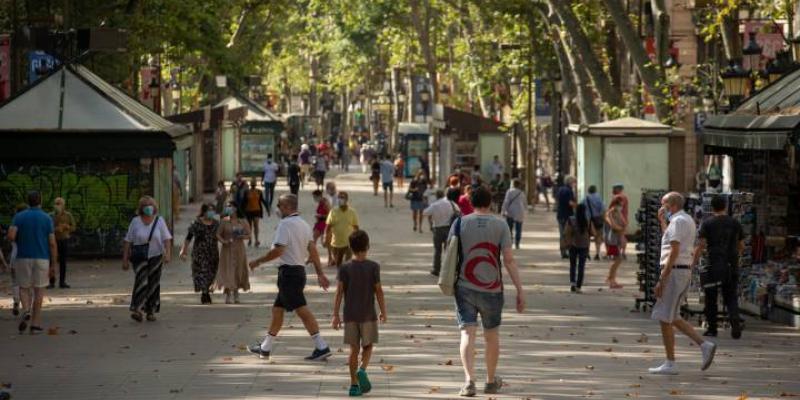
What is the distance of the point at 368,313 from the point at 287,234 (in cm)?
210

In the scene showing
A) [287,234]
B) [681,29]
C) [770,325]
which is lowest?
[770,325]

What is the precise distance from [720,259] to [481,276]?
5.51 meters

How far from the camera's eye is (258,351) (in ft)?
54.2

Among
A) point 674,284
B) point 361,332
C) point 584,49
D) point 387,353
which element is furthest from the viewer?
point 584,49

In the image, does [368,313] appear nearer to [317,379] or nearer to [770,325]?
[317,379]

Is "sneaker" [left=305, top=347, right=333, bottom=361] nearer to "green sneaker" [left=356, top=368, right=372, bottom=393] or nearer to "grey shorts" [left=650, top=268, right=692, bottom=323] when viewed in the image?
"green sneaker" [left=356, top=368, right=372, bottom=393]

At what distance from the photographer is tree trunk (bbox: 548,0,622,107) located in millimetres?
38781

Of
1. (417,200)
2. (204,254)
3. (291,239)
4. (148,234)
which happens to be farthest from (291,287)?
(417,200)

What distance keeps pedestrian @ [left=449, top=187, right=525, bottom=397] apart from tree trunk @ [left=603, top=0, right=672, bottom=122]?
21604 mm

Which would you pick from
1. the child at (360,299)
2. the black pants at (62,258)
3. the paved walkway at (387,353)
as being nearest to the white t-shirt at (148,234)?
the paved walkway at (387,353)

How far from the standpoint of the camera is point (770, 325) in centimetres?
2014

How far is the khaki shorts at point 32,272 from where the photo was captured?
19.1 metres

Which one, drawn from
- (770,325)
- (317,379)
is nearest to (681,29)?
(770,325)

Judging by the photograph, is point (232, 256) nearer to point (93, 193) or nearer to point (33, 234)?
point (33, 234)
